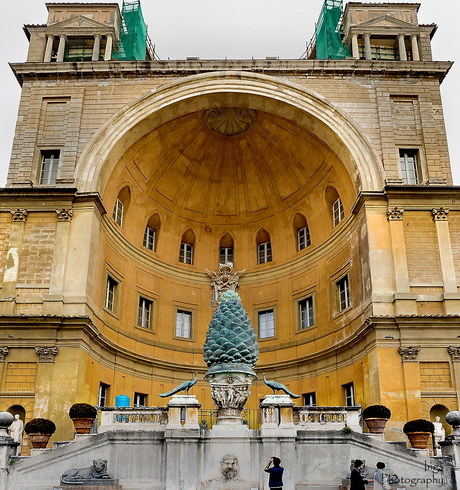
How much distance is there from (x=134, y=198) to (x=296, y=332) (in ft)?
32.5

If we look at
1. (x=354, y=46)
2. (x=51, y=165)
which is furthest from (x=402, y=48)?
(x=51, y=165)

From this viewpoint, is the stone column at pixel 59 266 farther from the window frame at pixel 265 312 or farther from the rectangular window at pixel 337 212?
the rectangular window at pixel 337 212

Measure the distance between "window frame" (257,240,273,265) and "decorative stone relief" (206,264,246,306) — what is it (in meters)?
1.15

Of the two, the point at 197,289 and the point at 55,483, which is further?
the point at 197,289

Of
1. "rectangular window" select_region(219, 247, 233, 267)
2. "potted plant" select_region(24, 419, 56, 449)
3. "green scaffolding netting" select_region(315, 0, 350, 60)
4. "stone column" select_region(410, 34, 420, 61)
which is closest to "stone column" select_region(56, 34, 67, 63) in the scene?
"rectangular window" select_region(219, 247, 233, 267)

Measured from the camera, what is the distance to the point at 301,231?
29.6 m

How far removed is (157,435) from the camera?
14883 millimetres

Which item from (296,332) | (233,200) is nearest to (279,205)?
(233,200)

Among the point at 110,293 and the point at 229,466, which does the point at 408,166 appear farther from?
the point at 229,466

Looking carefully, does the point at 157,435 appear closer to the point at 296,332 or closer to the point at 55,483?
the point at 55,483

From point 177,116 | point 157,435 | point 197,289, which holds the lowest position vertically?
point 157,435

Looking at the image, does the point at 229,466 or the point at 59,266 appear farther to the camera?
the point at 59,266

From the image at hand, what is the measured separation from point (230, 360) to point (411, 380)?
8494mm

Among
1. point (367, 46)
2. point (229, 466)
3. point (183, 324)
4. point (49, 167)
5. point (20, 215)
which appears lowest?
point (229, 466)
